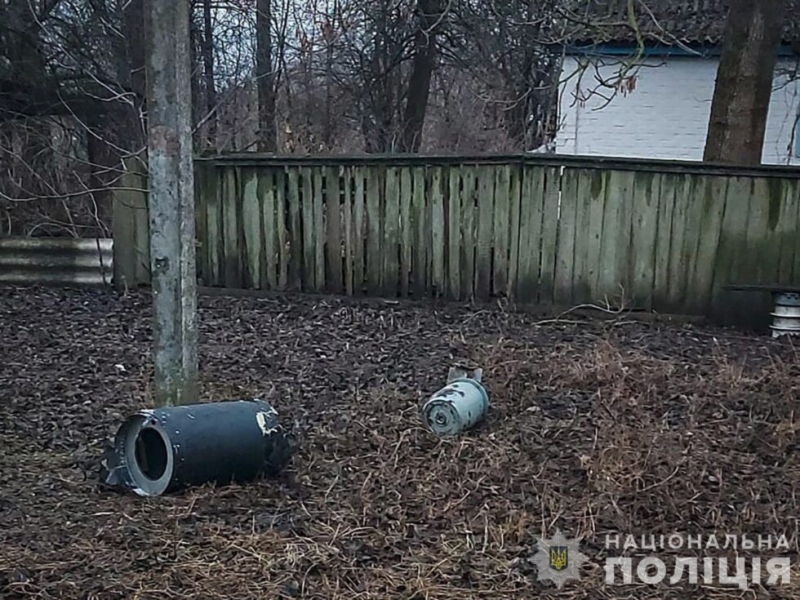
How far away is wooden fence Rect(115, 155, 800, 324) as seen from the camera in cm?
686

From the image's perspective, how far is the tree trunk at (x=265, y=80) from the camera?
12.0 metres

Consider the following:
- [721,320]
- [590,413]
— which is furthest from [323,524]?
[721,320]

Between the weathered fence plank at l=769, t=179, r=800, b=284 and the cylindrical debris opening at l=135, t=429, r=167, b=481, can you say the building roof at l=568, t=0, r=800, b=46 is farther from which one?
the cylindrical debris opening at l=135, t=429, r=167, b=481

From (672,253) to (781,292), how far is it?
3.09 feet

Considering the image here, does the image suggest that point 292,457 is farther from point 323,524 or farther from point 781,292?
point 781,292

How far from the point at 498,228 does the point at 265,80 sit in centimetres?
675

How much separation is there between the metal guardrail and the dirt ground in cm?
143

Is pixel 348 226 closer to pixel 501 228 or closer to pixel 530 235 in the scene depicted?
pixel 501 228

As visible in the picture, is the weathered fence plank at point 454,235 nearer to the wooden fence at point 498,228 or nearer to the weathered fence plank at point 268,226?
the wooden fence at point 498,228

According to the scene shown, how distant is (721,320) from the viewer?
6.96m

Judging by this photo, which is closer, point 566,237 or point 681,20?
point 566,237

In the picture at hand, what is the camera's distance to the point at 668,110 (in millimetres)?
13133

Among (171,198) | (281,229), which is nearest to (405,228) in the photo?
(281,229)

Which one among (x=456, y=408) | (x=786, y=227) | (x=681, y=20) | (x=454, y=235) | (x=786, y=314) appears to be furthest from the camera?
(x=681, y=20)
